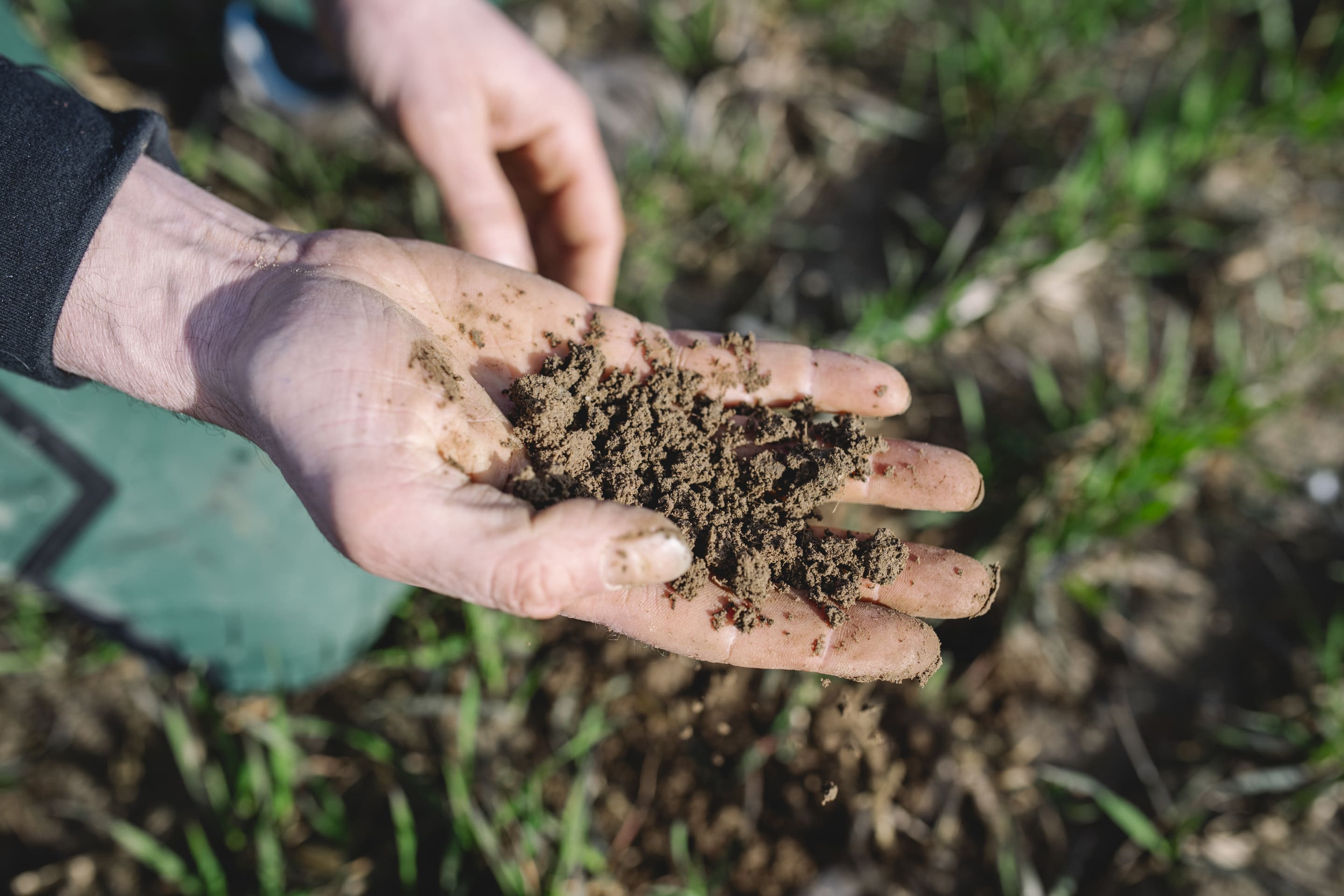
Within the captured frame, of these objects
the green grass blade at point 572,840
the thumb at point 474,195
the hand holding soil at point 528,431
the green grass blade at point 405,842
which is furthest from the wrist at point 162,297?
the green grass blade at point 572,840

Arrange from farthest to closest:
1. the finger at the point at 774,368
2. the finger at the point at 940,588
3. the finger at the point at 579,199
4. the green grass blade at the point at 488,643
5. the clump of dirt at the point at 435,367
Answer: the finger at the point at 579,199
the green grass blade at the point at 488,643
the finger at the point at 774,368
the finger at the point at 940,588
the clump of dirt at the point at 435,367

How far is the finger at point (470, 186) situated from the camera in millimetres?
1867

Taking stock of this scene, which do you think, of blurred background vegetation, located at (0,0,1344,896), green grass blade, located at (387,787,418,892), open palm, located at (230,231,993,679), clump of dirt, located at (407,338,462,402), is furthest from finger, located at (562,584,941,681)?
green grass blade, located at (387,787,418,892)

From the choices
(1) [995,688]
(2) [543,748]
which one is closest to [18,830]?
(2) [543,748]

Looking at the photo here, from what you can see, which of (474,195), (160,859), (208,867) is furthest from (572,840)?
(474,195)

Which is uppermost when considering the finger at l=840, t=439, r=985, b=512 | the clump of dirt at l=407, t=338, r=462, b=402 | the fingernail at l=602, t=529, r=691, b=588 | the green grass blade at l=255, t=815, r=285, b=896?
the clump of dirt at l=407, t=338, r=462, b=402

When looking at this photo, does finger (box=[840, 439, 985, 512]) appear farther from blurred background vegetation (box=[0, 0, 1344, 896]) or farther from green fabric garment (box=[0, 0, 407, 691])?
green fabric garment (box=[0, 0, 407, 691])

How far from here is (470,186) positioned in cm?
186

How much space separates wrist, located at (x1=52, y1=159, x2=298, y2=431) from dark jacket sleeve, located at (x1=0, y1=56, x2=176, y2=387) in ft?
0.21

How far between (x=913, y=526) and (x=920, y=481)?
26.1 inches

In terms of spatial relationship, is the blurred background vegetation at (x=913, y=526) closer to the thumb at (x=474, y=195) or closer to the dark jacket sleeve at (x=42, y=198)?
the thumb at (x=474, y=195)

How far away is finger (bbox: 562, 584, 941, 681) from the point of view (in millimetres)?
1290

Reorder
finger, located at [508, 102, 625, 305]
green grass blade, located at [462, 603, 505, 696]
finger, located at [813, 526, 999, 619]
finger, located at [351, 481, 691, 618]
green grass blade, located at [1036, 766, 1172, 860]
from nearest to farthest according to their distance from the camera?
finger, located at [351, 481, 691, 618]
finger, located at [813, 526, 999, 619]
green grass blade, located at [1036, 766, 1172, 860]
green grass blade, located at [462, 603, 505, 696]
finger, located at [508, 102, 625, 305]

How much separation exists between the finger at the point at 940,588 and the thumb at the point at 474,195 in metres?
1.13
